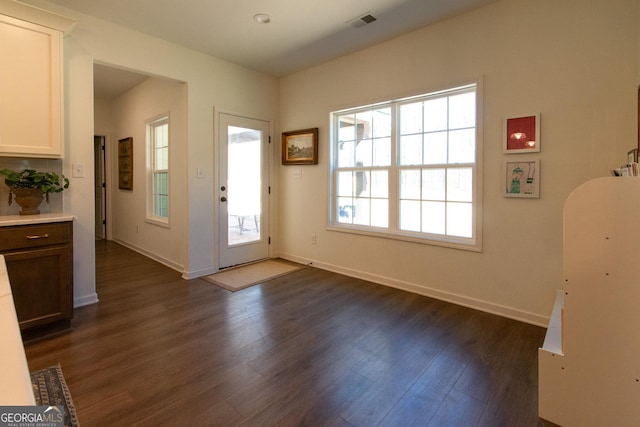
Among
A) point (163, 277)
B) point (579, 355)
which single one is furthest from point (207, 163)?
point (579, 355)

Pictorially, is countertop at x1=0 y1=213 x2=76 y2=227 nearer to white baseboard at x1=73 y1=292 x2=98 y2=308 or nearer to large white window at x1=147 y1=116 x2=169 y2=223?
white baseboard at x1=73 y1=292 x2=98 y2=308

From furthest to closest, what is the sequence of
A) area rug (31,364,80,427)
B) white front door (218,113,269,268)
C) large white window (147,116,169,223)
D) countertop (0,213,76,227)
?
large white window (147,116,169,223)
white front door (218,113,269,268)
countertop (0,213,76,227)
area rug (31,364,80,427)

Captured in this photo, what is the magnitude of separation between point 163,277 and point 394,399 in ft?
10.2

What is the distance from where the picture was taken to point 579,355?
5.05ft

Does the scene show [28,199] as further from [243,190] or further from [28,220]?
[243,190]

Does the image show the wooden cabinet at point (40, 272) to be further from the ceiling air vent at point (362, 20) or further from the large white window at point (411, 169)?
the ceiling air vent at point (362, 20)

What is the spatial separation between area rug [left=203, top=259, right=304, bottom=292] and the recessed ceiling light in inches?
105

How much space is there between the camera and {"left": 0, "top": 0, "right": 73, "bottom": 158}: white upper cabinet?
2.32m

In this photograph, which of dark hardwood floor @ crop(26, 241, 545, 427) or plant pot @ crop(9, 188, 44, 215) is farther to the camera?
plant pot @ crop(9, 188, 44, 215)

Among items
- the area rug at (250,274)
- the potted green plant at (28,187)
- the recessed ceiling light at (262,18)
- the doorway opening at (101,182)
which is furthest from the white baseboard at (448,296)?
the doorway opening at (101,182)

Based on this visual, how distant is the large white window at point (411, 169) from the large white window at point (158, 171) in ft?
8.05

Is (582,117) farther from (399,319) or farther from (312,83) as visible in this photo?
(312,83)

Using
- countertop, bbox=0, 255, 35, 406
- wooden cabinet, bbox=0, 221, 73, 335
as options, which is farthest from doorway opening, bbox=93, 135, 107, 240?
countertop, bbox=0, 255, 35, 406

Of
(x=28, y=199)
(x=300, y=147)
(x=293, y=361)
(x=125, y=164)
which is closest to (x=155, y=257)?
(x=125, y=164)
